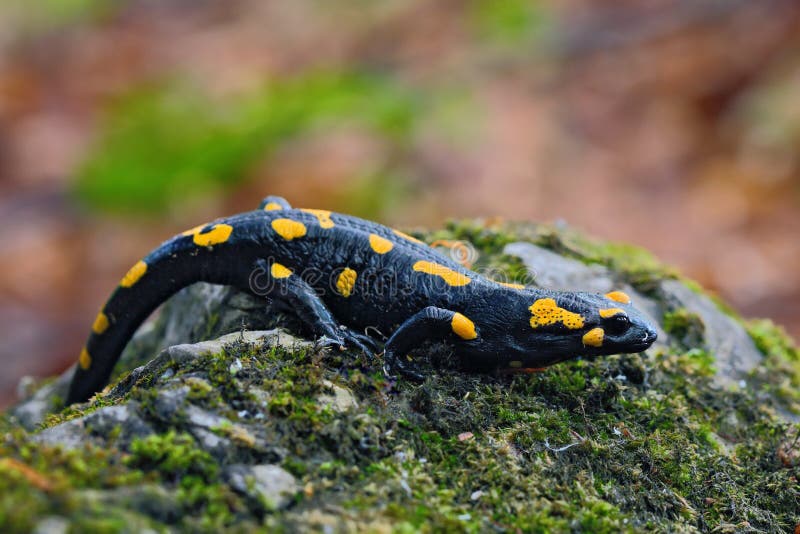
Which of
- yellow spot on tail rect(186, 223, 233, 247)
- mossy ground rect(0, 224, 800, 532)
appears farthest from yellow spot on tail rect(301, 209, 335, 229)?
mossy ground rect(0, 224, 800, 532)

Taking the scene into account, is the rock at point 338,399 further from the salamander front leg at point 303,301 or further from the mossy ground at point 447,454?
the salamander front leg at point 303,301

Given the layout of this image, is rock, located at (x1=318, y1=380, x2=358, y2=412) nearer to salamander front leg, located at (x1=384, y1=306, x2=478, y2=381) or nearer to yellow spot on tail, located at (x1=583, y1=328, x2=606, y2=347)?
salamander front leg, located at (x1=384, y1=306, x2=478, y2=381)

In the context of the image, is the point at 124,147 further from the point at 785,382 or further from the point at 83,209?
the point at 785,382

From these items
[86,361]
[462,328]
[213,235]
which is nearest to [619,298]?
[462,328]

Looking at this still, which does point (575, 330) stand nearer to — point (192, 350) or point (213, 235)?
point (192, 350)

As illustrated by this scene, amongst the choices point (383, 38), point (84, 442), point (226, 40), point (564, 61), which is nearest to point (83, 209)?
point (226, 40)

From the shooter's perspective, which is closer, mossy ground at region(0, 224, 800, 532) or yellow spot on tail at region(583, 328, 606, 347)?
mossy ground at region(0, 224, 800, 532)

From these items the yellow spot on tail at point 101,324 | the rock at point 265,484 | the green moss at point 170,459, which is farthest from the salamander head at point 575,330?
the yellow spot on tail at point 101,324
